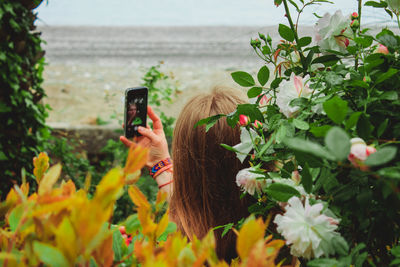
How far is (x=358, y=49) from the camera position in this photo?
684 millimetres

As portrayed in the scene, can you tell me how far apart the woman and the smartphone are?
0.45m

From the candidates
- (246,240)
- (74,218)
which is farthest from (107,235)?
(246,240)

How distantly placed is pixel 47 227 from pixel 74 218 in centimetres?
7

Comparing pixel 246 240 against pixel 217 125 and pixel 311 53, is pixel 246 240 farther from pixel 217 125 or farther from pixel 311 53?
pixel 217 125

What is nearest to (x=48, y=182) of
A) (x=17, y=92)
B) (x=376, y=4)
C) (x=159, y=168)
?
(x=376, y=4)

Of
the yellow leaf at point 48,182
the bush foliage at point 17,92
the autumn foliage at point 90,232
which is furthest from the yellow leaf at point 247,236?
the bush foliage at point 17,92

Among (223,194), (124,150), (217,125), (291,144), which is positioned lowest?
(124,150)

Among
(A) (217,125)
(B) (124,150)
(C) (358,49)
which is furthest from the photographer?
(B) (124,150)

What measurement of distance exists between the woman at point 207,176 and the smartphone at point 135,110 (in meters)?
0.45

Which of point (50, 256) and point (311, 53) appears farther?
point (311, 53)

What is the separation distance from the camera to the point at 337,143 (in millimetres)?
416

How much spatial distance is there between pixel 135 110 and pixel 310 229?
54.1 inches

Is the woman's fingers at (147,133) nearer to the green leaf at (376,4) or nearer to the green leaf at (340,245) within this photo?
the green leaf at (376,4)

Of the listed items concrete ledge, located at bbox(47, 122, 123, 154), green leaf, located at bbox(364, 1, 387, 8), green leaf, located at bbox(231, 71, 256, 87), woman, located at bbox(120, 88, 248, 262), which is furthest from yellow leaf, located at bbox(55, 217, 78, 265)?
concrete ledge, located at bbox(47, 122, 123, 154)
